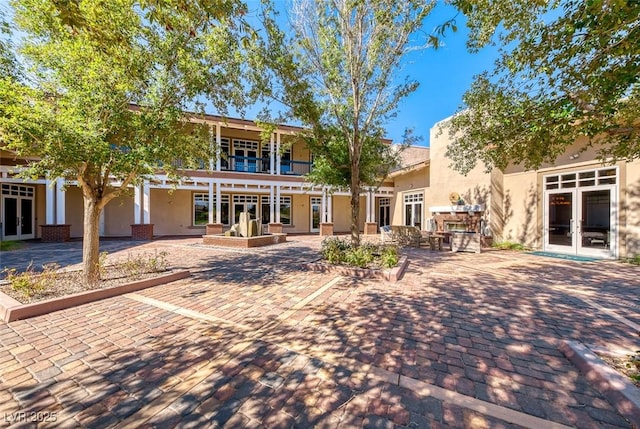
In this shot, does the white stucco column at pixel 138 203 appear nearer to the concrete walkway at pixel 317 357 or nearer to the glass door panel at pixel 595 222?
the concrete walkway at pixel 317 357

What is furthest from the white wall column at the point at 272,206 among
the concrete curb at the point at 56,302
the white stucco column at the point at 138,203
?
the concrete curb at the point at 56,302

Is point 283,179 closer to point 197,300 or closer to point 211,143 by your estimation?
point 211,143

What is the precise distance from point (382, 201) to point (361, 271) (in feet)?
55.8

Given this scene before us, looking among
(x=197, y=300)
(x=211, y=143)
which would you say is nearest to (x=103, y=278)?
(x=197, y=300)

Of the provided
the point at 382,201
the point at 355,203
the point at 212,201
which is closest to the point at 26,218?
the point at 212,201

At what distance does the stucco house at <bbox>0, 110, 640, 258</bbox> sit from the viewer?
980cm

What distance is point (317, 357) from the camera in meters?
3.14

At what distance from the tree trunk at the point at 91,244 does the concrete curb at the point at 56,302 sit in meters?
0.64

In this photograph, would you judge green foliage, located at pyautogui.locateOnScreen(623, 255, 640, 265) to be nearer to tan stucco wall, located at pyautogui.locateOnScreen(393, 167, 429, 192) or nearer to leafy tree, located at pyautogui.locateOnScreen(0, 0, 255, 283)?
tan stucco wall, located at pyautogui.locateOnScreen(393, 167, 429, 192)

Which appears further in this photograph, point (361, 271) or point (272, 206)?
point (272, 206)

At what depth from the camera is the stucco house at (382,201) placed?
9.80m

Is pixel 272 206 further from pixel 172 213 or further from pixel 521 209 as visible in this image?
pixel 521 209

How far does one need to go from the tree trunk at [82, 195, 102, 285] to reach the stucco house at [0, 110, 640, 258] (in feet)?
3.96

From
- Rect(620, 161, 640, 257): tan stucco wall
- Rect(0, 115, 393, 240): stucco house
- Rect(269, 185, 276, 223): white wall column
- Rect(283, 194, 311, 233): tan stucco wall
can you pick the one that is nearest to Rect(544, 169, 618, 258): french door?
Rect(620, 161, 640, 257): tan stucco wall
